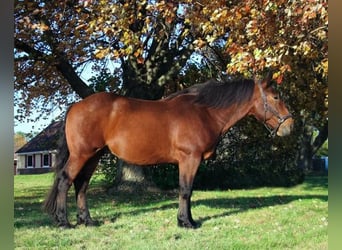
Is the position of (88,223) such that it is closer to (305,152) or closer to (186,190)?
(186,190)

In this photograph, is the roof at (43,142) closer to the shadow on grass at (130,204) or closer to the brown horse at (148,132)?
the shadow on grass at (130,204)

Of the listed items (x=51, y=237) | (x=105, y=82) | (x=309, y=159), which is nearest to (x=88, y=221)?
(x=51, y=237)

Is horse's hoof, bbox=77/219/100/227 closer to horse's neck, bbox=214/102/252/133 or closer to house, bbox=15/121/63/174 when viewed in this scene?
horse's neck, bbox=214/102/252/133

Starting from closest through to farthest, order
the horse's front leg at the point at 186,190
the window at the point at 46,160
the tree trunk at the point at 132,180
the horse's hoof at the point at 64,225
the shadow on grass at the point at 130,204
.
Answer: the horse's hoof at the point at 64,225
the horse's front leg at the point at 186,190
the shadow on grass at the point at 130,204
the tree trunk at the point at 132,180
the window at the point at 46,160

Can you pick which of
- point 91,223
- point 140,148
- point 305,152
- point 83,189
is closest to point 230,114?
point 140,148

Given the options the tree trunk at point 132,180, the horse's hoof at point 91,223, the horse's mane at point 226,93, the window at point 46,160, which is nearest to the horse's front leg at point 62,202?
the horse's hoof at point 91,223

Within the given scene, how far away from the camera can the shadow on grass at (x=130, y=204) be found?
20.8ft

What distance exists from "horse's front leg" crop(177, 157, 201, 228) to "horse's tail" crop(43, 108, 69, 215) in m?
1.63

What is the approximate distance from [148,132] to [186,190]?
0.92 meters

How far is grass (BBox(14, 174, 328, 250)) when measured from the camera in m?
5.09

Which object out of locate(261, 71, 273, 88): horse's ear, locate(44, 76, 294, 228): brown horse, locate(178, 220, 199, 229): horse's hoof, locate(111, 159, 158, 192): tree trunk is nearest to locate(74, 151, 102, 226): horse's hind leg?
locate(44, 76, 294, 228): brown horse

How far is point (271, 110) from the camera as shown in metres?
6.12

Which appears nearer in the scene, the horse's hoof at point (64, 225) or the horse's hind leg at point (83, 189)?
the horse's hoof at point (64, 225)

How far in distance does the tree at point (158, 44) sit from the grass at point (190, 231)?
1.98m
